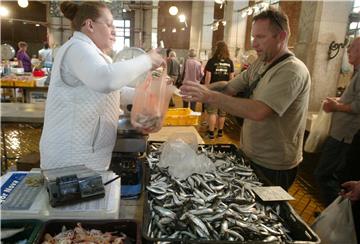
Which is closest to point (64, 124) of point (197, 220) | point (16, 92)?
point (197, 220)

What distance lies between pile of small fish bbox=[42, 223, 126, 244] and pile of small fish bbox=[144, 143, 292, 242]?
0.15m

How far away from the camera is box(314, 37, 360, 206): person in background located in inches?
129

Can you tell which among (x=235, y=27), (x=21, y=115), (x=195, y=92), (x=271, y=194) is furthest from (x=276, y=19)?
(x=235, y=27)

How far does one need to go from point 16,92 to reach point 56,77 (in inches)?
306

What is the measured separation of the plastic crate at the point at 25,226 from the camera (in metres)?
1.20

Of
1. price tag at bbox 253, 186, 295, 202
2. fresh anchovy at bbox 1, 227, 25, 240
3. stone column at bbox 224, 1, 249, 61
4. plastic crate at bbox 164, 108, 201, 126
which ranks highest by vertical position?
stone column at bbox 224, 1, 249, 61

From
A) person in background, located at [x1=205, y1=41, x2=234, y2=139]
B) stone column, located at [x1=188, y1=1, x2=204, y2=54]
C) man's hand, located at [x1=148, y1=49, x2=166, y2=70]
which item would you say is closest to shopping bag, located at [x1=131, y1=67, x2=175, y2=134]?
man's hand, located at [x1=148, y1=49, x2=166, y2=70]

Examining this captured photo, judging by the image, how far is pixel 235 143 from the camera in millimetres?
6535

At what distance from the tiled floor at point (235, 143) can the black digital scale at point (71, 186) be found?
292 centimetres

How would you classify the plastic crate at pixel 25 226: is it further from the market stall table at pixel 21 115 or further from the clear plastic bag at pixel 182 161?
the market stall table at pixel 21 115

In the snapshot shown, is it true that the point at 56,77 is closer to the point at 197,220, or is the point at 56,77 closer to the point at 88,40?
the point at 88,40

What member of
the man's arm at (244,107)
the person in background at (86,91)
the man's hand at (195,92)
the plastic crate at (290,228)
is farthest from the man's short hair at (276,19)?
the plastic crate at (290,228)

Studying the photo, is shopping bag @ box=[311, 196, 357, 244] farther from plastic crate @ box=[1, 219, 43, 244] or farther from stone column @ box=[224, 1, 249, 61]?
stone column @ box=[224, 1, 249, 61]

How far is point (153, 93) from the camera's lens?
187 cm
